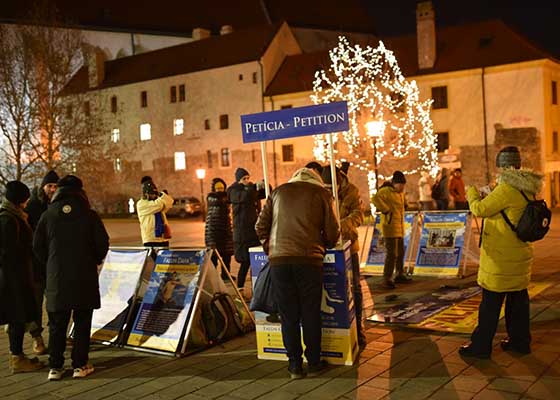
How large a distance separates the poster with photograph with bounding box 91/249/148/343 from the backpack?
13.5ft

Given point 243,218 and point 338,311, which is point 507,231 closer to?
point 338,311

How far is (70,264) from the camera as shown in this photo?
5984 mm

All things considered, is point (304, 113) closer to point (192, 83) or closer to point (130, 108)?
point (192, 83)

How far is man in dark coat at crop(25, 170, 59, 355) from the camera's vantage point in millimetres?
6875

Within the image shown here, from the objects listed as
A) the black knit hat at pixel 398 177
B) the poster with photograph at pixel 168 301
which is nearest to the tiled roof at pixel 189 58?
the black knit hat at pixel 398 177

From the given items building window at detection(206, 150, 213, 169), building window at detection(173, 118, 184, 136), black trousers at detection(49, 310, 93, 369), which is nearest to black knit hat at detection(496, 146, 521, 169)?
black trousers at detection(49, 310, 93, 369)

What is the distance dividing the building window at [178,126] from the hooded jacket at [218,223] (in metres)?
37.9

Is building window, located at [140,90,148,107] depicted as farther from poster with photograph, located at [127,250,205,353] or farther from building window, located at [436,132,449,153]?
poster with photograph, located at [127,250,205,353]

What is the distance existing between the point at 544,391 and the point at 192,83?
1722 inches

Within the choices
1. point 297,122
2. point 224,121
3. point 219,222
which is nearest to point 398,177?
point 219,222

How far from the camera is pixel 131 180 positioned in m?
50.8

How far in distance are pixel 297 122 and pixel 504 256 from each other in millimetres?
2360

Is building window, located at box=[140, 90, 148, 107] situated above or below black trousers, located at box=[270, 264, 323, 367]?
above

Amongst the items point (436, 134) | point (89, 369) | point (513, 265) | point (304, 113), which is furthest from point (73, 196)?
point (436, 134)
